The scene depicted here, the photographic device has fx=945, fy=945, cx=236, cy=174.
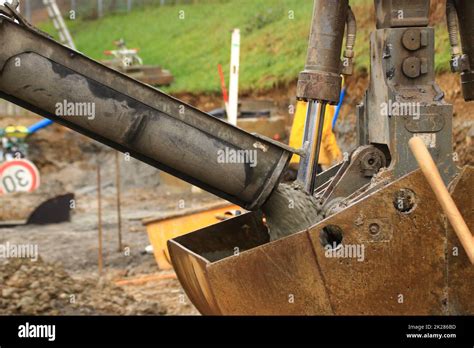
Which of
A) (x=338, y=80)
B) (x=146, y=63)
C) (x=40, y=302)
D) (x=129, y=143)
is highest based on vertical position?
(x=146, y=63)

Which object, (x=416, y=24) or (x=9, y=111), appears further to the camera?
(x=9, y=111)

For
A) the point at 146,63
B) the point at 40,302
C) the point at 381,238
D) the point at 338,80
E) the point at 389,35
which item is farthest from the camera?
the point at 146,63

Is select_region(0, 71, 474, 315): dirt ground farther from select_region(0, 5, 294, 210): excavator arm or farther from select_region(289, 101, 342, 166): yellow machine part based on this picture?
select_region(0, 5, 294, 210): excavator arm

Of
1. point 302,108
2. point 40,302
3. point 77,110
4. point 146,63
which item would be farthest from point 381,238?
point 146,63

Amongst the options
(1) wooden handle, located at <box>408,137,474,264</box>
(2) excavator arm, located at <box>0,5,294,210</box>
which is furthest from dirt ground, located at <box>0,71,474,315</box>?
(1) wooden handle, located at <box>408,137,474,264</box>

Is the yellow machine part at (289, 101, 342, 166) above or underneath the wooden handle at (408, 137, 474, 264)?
above

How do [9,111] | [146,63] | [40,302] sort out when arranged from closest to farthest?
[40,302], [9,111], [146,63]

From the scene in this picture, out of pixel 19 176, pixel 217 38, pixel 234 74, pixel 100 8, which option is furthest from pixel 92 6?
pixel 234 74

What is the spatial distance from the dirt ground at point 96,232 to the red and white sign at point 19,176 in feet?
2.33

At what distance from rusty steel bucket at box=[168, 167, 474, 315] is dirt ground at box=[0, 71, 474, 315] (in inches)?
137

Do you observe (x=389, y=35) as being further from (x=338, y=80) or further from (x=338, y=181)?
(x=338, y=181)

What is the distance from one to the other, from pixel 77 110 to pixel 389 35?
1692mm

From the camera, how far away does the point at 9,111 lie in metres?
23.1

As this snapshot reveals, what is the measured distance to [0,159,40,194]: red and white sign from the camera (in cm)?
1358
